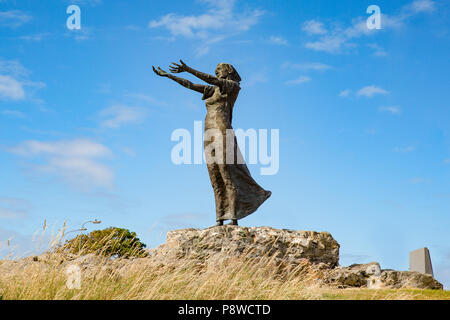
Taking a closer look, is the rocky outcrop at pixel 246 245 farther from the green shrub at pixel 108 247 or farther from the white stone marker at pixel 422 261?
the white stone marker at pixel 422 261

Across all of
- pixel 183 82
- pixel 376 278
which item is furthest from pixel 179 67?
pixel 376 278

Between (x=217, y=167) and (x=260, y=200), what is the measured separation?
115 centimetres

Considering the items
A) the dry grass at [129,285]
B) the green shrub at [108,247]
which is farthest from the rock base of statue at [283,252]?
the dry grass at [129,285]

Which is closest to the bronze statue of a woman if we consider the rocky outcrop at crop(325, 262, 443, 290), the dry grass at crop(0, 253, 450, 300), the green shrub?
the green shrub

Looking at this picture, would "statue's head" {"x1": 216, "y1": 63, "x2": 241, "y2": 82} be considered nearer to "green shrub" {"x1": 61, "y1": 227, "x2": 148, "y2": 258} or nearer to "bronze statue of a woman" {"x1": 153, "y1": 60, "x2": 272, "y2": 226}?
"bronze statue of a woman" {"x1": 153, "y1": 60, "x2": 272, "y2": 226}

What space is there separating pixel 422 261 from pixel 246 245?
5.72 m

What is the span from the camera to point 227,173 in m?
9.95

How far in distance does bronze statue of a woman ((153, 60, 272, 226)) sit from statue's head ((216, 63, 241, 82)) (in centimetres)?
13

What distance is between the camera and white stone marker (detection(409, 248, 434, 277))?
1245cm

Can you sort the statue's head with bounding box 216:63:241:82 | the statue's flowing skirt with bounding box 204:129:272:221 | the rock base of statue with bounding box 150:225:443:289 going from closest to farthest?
the rock base of statue with bounding box 150:225:443:289 < the statue's flowing skirt with bounding box 204:129:272:221 < the statue's head with bounding box 216:63:241:82
